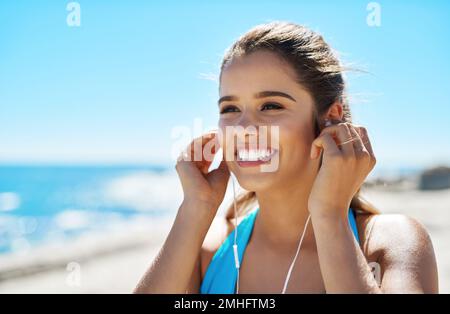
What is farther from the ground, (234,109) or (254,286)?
(234,109)

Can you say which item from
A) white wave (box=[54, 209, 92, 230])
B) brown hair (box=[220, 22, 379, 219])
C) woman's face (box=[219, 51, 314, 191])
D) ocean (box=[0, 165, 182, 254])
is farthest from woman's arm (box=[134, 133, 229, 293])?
white wave (box=[54, 209, 92, 230])

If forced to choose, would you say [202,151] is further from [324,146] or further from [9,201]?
[9,201]

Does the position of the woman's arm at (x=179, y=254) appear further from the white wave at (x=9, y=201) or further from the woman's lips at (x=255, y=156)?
the white wave at (x=9, y=201)

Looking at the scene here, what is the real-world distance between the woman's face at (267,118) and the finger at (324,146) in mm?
141

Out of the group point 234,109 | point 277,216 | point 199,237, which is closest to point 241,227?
point 277,216

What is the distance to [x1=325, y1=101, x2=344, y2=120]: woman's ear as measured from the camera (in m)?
3.15

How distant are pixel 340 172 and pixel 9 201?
126 feet

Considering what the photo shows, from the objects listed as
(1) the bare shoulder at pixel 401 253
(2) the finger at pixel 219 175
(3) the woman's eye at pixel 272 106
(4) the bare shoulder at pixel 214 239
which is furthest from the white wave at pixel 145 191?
(1) the bare shoulder at pixel 401 253

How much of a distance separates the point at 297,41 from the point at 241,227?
1350mm

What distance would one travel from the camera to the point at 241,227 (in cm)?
344

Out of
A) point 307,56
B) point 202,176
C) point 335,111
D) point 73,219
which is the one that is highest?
point 73,219

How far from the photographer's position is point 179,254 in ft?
9.05

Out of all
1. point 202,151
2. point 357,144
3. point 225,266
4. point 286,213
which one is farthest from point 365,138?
point 225,266
